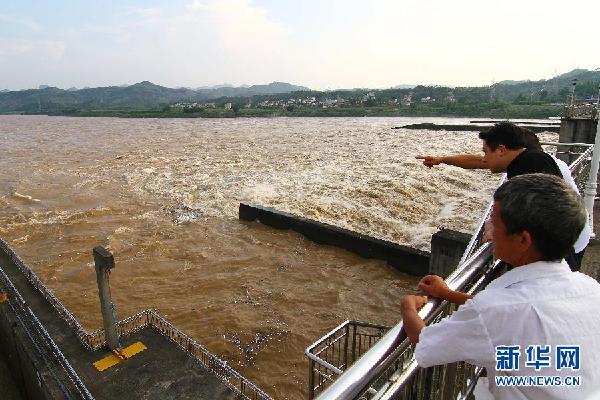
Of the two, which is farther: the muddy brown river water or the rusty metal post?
the muddy brown river water

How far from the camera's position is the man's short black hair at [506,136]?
3053mm

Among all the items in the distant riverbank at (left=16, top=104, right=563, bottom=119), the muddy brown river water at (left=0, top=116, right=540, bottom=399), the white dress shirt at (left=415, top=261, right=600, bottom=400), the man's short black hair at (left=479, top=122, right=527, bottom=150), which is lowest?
the muddy brown river water at (left=0, top=116, right=540, bottom=399)

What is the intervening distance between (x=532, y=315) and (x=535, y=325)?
1.3 inches

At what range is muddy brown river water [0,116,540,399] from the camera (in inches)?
391

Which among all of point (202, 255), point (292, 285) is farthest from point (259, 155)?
point (292, 285)

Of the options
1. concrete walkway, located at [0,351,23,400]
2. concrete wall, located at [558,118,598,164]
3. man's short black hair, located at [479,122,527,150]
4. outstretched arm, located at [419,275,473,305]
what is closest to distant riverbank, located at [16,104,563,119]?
concrete wall, located at [558,118,598,164]

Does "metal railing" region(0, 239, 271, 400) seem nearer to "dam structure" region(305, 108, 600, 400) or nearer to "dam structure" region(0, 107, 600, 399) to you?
"dam structure" region(0, 107, 600, 399)

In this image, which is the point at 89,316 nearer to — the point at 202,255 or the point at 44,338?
the point at 44,338

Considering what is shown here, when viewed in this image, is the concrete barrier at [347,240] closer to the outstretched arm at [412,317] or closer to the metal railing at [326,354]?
the metal railing at [326,354]

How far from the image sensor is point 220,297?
11.2 meters

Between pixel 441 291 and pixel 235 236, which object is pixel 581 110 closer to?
pixel 235 236

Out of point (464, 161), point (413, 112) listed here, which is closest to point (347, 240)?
point (464, 161)

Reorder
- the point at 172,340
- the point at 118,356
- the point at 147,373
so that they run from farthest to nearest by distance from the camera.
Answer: the point at 172,340, the point at 118,356, the point at 147,373

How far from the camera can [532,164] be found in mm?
2840
